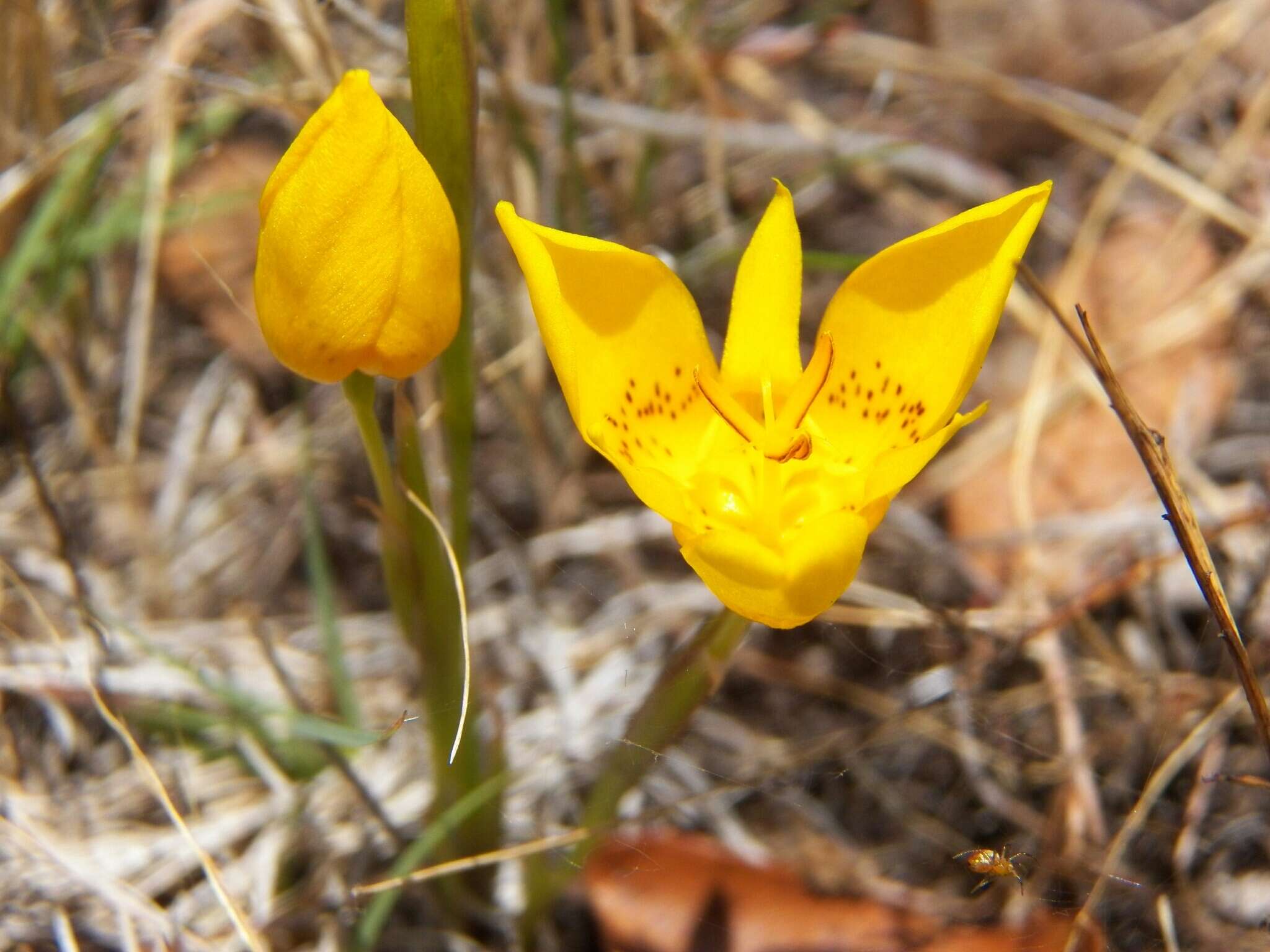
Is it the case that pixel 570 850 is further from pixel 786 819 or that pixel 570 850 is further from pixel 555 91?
pixel 555 91

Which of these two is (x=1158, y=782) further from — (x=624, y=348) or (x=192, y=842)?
(x=192, y=842)

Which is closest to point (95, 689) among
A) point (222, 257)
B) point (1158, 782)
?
point (222, 257)

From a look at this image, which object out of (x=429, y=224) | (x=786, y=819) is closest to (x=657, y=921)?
(x=786, y=819)

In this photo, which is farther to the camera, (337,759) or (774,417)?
(337,759)

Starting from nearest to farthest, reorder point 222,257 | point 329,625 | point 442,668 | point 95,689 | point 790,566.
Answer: point 790,566 < point 442,668 < point 95,689 < point 329,625 < point 222,257

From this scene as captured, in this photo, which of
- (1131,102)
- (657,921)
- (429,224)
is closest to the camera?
→ (429,224)

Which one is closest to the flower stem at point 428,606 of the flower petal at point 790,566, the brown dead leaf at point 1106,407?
the flower petal at point 790,566

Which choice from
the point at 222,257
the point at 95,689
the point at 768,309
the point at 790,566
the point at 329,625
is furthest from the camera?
the point at 222,257
